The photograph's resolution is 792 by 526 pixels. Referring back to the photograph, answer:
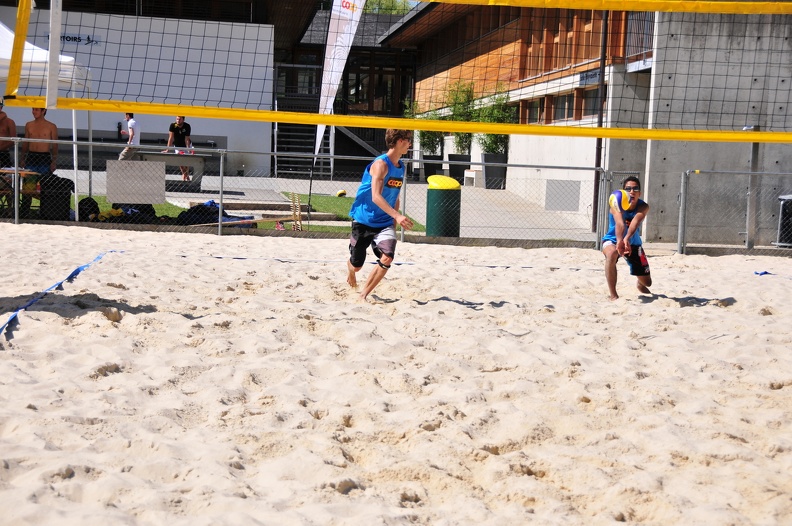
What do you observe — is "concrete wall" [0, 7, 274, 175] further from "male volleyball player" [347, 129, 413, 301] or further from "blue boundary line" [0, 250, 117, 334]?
"male volleyball player" [347, 129, 413, 301]

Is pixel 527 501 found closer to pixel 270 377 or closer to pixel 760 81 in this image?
pixel 270 377

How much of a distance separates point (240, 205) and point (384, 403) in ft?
35.6

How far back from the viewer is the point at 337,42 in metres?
10.7

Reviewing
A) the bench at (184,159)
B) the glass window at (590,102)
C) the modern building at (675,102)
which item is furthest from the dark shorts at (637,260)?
the glass window at (590,102)

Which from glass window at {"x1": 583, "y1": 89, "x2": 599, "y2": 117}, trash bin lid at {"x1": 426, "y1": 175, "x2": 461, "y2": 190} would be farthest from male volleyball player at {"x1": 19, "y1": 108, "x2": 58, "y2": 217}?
glass window at {"x1": 583, "y1": 89, "x2": 599, "y2": 117}

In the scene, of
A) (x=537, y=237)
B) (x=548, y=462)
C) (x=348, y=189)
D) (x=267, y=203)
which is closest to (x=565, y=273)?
(x=537, y=237)

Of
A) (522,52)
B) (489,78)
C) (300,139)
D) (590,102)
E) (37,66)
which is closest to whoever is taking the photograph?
(37,66)

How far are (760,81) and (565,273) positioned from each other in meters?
5.74

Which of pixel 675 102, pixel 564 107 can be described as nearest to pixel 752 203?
pixel 675 102

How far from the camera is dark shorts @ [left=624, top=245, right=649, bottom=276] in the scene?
674 cm

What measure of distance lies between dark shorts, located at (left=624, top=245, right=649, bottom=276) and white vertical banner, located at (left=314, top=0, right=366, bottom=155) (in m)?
5.09

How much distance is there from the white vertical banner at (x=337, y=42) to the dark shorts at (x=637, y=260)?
5088mm

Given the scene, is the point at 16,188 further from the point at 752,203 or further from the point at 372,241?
the point at 752,203

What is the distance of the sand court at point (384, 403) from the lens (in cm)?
283
